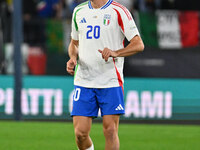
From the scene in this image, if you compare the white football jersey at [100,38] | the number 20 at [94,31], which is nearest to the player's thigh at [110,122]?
the white football jersey at [100,38]

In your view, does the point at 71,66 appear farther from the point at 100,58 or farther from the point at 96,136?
the point at 96,136

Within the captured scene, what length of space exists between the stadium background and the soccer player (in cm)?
681

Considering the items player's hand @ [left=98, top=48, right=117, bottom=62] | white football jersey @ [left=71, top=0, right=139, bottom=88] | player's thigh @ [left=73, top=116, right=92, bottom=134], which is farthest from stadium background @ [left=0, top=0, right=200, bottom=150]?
player's hand @ [left=98, top=48, right=117, bottom=62]

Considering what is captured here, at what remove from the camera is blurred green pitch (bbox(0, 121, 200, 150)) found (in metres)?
10.0

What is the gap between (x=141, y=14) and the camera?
14289 mm

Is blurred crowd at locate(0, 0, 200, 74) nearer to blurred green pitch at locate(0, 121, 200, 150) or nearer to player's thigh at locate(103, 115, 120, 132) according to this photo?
blurred green pitch at locate(0, 121, 200, 150)

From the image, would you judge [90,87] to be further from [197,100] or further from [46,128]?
[197,100]

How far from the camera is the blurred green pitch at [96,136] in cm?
1005

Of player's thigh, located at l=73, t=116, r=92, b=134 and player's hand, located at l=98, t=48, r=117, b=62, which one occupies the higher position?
player's hand, located at l=98, t=48, r=117, b=62

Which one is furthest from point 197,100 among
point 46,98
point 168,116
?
point 46,98

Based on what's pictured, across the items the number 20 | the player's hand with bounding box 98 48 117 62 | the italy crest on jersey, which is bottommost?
the player's hand with bounding box 98 48 117 62

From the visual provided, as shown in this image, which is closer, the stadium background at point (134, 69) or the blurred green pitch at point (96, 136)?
the blurred green pitch at point (96, 136)

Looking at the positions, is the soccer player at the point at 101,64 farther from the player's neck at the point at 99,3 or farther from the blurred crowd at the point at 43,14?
the blurred crowd at the point at 43,14

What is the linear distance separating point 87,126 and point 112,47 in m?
0.93
